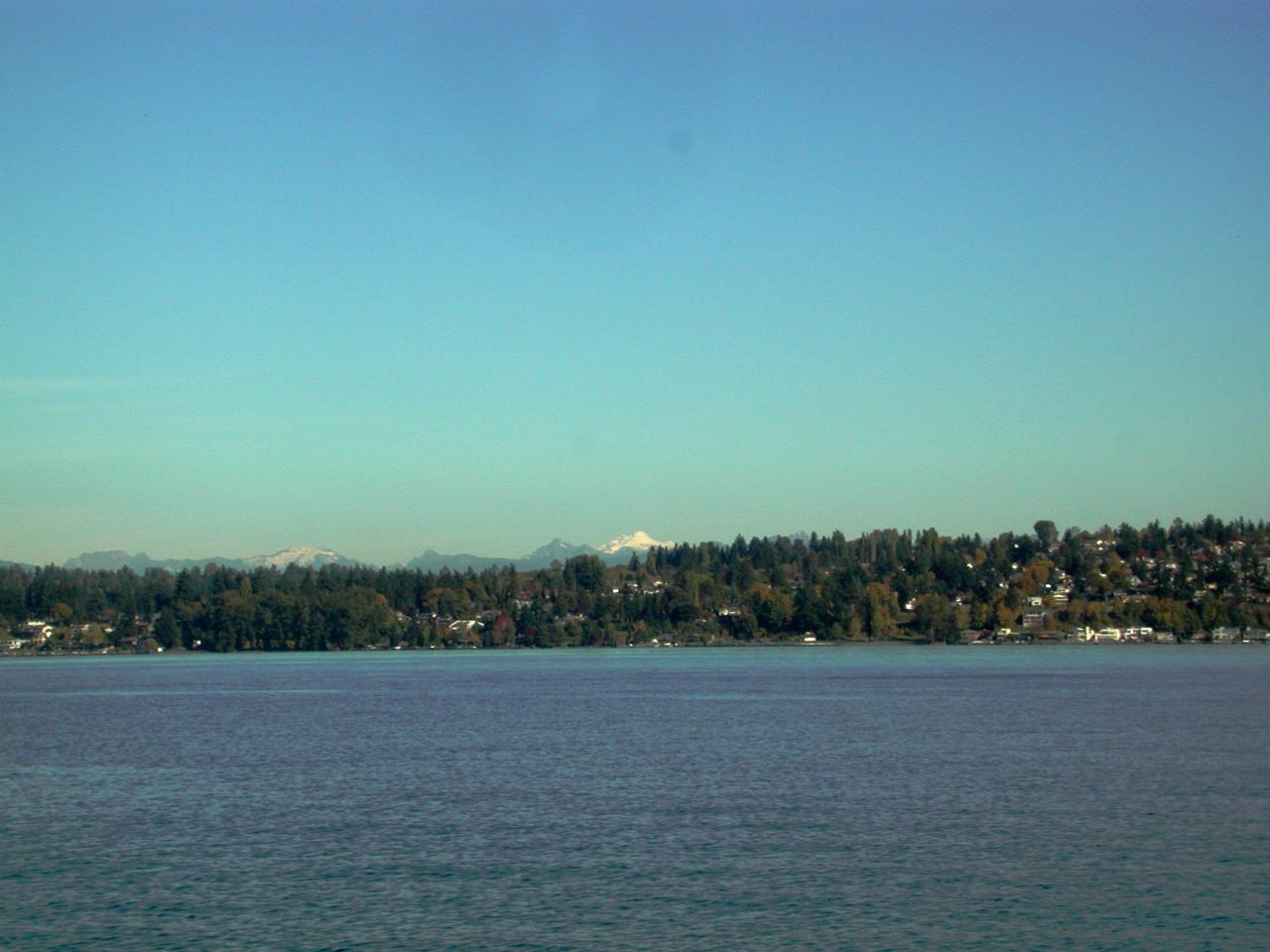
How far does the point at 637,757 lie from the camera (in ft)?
193

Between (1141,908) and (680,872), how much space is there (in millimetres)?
10436

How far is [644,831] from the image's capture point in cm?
3988

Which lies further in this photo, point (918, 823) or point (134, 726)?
point (134, 726)

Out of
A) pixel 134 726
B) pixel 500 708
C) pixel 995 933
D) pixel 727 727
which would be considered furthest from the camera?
pixel 500 708

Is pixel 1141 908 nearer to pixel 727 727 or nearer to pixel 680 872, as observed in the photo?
pixel 680 872

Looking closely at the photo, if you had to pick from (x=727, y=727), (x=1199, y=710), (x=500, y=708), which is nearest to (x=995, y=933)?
(x=727, y=727)

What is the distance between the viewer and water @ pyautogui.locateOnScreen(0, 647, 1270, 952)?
96.4 ft

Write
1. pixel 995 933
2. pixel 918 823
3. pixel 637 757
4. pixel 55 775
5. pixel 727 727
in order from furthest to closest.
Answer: pixel 727 727, pixel 637 757, pixel 55 775, pixel 918 823, pixel 995 933

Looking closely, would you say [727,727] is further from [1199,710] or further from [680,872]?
[680,872]

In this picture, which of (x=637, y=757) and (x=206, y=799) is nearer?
(x=206, y=799)

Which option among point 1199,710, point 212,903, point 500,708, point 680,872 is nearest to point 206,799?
point 212,903

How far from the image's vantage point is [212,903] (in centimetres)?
3164

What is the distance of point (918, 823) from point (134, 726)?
52.7m

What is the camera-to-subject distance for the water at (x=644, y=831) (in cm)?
2939
